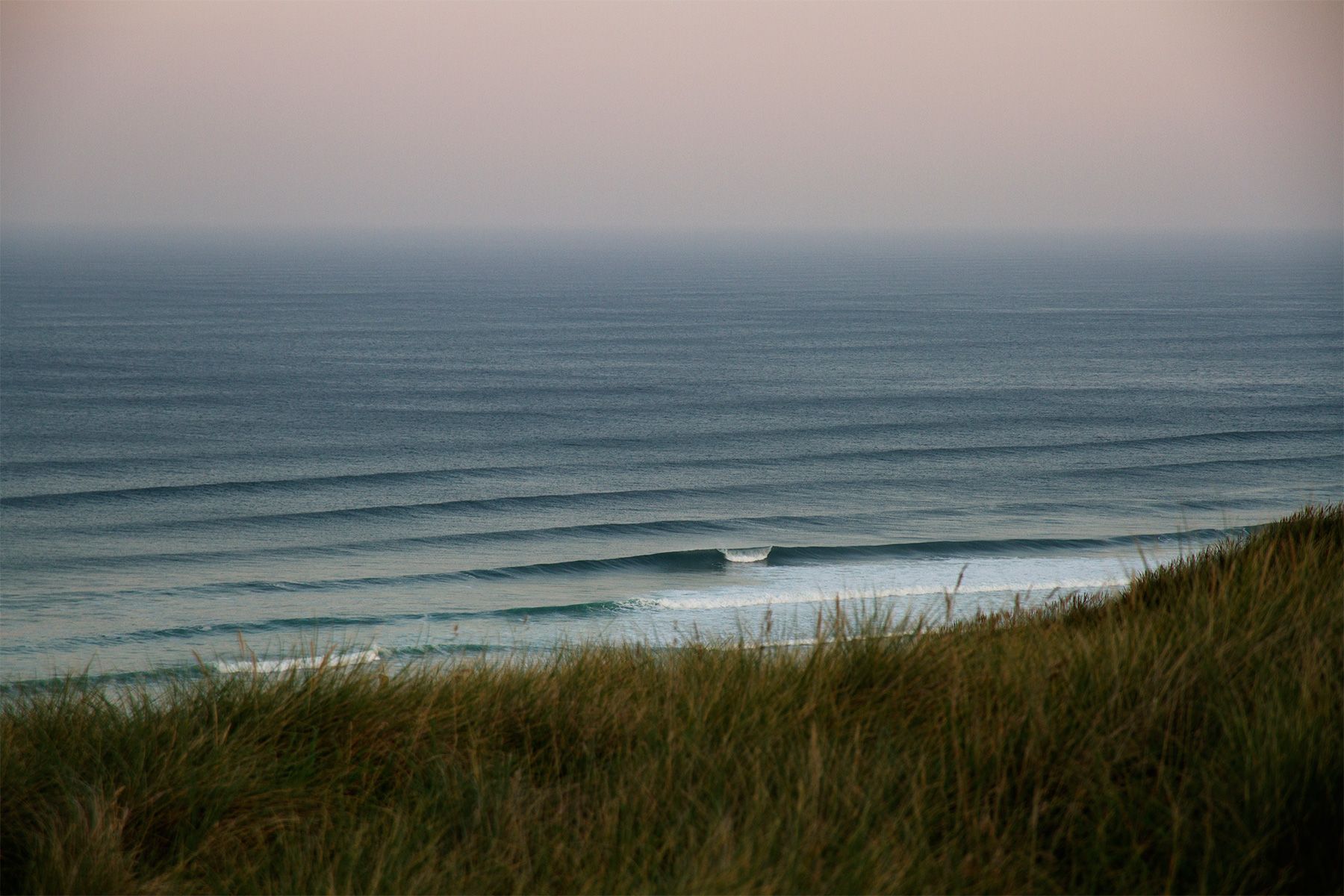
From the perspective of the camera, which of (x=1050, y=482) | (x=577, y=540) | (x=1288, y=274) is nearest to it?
(x=577, y=540)

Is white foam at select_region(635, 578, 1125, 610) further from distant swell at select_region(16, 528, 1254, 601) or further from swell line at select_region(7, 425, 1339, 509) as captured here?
swell line at select_region(7, 425, 1339, 509)

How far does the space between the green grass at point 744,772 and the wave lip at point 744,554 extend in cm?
2222

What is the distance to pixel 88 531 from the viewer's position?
96.5 feet

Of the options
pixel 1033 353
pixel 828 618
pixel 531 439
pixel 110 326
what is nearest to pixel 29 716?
pixel 828 618

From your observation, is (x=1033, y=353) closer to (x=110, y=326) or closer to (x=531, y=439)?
(x=531, y=439)

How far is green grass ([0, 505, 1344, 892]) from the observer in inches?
139

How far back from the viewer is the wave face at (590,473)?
23.3 meters

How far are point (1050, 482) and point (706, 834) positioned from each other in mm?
35022

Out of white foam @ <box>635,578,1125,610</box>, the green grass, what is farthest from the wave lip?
the green grass

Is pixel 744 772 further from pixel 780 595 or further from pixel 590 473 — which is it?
pixel 590 473

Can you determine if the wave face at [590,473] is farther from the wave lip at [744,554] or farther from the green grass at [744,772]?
the green grass at [744,772]

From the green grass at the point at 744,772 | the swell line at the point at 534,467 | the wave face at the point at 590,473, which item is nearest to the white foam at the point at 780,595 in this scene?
the wave face at the point at 590,473

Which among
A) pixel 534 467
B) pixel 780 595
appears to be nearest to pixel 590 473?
pixel 534 467

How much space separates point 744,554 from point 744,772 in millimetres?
23977
